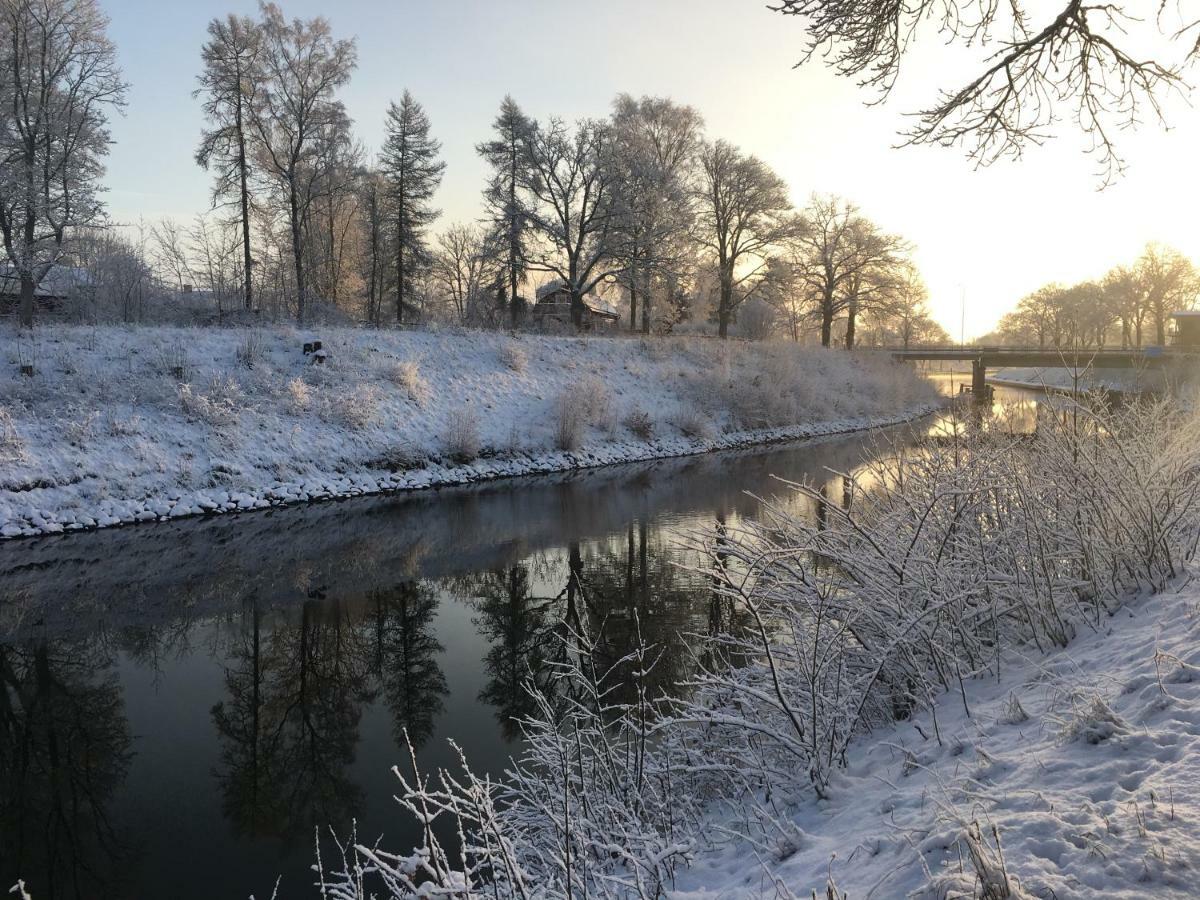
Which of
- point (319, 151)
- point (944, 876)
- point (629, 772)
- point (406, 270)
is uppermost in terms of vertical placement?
point (319, 151)

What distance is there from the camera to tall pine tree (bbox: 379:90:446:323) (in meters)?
34.6

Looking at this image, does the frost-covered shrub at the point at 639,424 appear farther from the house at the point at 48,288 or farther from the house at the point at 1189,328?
the house at the point at 1189,328

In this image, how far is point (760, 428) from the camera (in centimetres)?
2959

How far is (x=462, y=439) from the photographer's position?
20297 millimetres

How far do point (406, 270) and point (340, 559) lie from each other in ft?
86.3

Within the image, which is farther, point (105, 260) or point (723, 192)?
point (723, 192)

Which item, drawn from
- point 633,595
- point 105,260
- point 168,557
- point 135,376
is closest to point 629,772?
point 633,595

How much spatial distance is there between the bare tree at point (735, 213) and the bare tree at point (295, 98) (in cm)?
1979

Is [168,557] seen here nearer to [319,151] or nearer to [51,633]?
[51,633]

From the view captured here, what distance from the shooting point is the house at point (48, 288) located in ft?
65.0

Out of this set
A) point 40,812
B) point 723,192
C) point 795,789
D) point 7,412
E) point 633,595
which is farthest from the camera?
point 723,192

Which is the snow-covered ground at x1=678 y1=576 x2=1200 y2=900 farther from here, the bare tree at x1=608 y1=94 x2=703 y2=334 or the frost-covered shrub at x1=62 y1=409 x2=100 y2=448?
the bare tree at x1=608 y1=94 x2=703 y2=334

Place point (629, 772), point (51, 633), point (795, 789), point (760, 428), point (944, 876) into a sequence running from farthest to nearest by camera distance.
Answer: point (760, 428)
point (51, 633)
point (629, 772)
point (795, 789)
point (944, 876)

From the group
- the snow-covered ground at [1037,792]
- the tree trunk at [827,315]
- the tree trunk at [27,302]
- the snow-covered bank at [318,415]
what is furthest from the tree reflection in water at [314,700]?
the tree trunk at [827,315]
